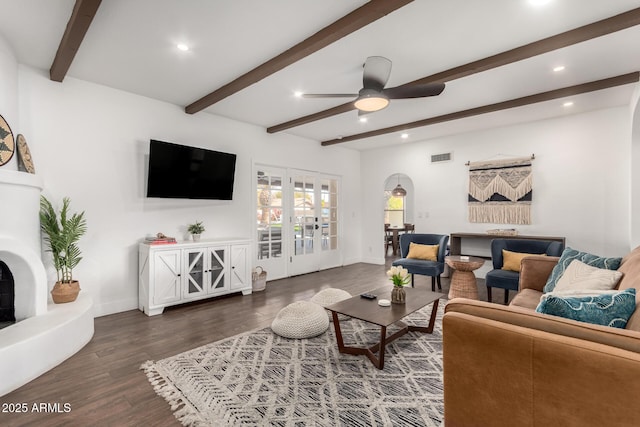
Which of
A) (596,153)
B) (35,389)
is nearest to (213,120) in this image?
(35,389)

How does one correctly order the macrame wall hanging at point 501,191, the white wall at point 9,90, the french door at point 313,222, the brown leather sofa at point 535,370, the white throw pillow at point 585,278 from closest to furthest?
1. the brown leather sofa at point 535,370
2. the white throw pillow at point 585,278
3. the white wall at point 9,90
4. the macrame wall hanging at point 501,191
5. the french door at point 313,222

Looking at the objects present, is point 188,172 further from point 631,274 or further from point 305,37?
point 631,274

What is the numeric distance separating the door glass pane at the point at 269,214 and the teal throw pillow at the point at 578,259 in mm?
4107

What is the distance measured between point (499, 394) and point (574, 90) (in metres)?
4.08

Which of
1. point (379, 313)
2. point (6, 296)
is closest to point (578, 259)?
point (379, 313)

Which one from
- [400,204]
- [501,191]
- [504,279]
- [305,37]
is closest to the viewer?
[305,37]

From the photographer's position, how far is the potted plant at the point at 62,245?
10.1 feet

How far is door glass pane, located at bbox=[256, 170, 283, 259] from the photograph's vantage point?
18.1 feet

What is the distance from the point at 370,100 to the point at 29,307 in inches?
144

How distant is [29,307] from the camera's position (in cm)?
272

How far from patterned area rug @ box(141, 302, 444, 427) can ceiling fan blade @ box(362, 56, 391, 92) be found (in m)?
2.50

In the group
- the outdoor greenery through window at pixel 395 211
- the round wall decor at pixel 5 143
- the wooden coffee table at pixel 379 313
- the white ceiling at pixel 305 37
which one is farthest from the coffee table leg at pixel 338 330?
the outdoor greenery through window at pixel 395 211

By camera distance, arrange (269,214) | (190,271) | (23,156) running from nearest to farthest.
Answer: (23,156), (190,271), (269,214)

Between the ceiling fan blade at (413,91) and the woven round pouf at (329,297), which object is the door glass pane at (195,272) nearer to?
the woven round pouf at (329,297)
